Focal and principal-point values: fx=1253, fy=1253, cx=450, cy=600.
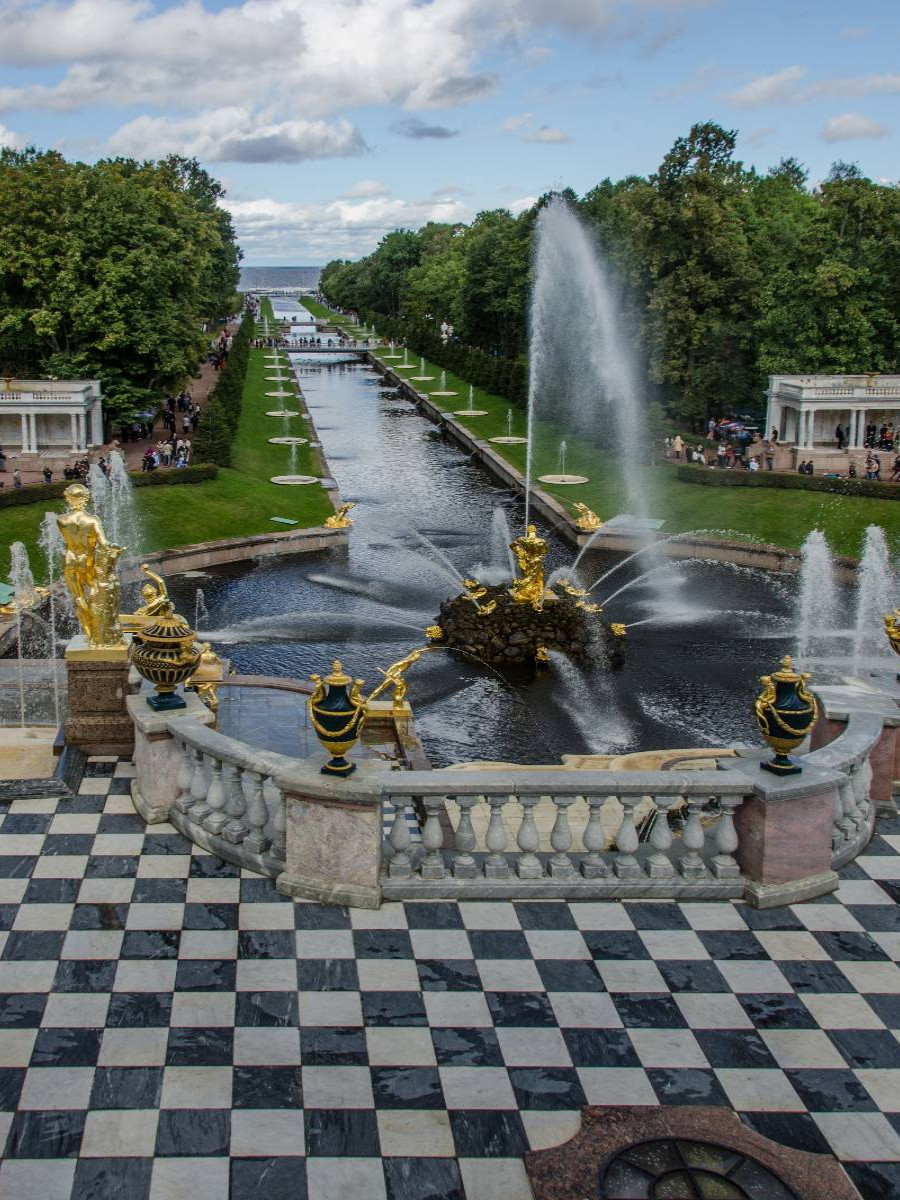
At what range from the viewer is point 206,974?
10297 millimetres

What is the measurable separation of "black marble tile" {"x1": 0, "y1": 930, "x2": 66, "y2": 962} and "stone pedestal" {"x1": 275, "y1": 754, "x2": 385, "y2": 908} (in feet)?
6.67

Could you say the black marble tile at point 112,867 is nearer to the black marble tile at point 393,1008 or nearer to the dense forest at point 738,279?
the black marble tile at point 393,1008

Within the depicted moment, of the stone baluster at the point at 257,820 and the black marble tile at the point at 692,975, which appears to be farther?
the stone baluster at the point at 257,820

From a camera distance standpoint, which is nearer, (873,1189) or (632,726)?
(873,1189)

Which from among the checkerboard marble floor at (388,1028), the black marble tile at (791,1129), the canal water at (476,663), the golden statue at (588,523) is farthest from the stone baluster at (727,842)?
the golden statue at (588,523)

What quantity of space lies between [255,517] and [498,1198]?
4103 centimetres

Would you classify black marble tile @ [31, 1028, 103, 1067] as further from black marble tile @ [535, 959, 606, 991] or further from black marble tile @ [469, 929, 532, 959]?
black marble tile @ [535, 959, 606, 991]

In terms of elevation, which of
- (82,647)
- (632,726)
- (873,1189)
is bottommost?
(632,726)

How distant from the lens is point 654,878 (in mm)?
11805

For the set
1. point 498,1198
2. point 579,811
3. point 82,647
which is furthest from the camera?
point 579,811

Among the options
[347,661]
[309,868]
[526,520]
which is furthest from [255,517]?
[309,868]

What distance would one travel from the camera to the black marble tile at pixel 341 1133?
835 centimetres

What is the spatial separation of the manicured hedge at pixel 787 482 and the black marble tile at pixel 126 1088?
45.1 m

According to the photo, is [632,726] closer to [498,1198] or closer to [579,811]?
[579,811]
